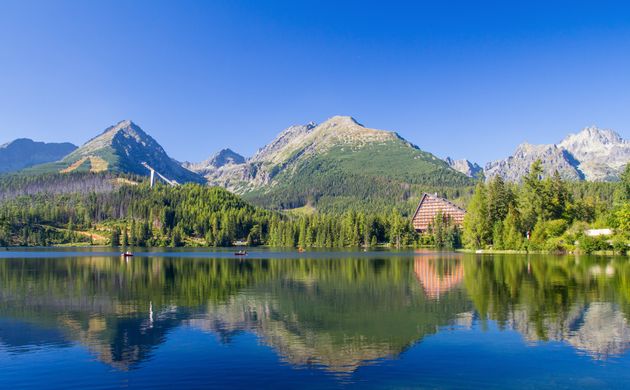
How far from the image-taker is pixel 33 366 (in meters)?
29.4

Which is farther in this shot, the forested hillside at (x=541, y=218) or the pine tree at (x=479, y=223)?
the pine tree at (x=479, y=223)

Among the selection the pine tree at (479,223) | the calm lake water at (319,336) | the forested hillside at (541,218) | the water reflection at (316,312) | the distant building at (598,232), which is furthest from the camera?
the pine tree at (479,223)

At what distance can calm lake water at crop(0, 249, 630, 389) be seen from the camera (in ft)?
88.8

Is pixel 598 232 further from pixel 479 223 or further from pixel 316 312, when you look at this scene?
pixel 316 312

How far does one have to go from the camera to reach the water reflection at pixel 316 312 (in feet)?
112

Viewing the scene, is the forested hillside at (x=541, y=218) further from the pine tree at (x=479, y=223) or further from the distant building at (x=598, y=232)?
the distant building at (x=598, y=232)

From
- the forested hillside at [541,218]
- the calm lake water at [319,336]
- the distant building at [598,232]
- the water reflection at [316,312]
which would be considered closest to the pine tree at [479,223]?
the forested hillside at [541,218]

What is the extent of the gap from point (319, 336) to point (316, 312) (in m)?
10.5

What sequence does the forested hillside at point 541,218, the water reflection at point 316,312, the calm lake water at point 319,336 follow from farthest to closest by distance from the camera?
the forested hillside at point 541,218
the water reflection at point 316,312
the calm lake water at point 319,336

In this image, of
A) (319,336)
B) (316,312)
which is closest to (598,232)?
(316,312)

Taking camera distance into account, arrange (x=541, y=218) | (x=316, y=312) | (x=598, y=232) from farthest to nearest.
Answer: (x=541, y=218) < (x=598, y=232) < (x=316, y=312)

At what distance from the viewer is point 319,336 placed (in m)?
36.5

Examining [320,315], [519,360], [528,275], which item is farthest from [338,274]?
[519,360]

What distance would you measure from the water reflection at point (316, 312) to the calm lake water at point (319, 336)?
167 mm
